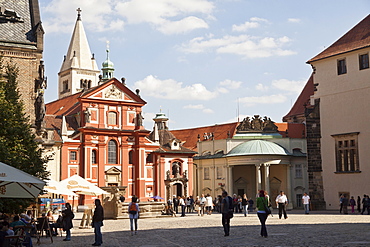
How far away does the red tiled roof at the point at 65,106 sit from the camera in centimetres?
6238

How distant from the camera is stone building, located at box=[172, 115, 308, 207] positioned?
188 feet

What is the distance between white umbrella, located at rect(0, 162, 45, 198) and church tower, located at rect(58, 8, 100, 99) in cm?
7774

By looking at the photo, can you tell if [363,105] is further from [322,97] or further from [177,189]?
[177,189]

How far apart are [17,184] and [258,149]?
43.6 metres

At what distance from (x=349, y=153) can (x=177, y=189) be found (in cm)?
2754

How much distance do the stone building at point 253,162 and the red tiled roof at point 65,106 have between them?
16.0m

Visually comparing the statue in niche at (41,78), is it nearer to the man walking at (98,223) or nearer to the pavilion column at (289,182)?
the man walking at (98,223)

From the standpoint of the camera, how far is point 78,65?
93.6m

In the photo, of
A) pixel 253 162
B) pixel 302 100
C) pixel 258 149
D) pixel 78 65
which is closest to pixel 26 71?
pixel 253 162

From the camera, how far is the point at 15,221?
16.0 m

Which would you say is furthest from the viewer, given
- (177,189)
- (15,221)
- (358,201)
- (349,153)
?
(177,189)

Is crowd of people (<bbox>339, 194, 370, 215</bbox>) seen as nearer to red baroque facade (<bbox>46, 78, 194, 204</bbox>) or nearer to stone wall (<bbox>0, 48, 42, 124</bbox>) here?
stone wall (<bbox>0, 48, 42, 124</bbox>)

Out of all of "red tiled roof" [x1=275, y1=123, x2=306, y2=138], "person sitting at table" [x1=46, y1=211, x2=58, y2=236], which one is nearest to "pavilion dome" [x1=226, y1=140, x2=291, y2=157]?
"red tiled roof" [x1=275, y1=123, x2=306, y2=138]

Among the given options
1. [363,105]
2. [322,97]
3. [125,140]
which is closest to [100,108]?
[125,140]
